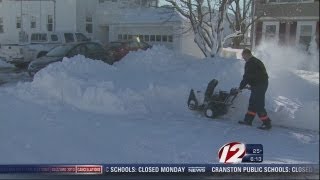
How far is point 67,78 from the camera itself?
20.3ft

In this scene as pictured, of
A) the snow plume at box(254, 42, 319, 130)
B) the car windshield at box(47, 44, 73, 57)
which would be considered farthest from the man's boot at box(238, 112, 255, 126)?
the car windshield at box(47, 44, 73, 57)

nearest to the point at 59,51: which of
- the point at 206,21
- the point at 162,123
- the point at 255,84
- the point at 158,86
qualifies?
the point at 158,86

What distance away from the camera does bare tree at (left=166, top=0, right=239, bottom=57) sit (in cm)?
302

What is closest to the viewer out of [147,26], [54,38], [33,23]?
[33,23]

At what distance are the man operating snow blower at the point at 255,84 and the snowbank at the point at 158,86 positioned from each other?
1.9 inches

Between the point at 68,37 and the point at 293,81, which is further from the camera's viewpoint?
the point at 68,37

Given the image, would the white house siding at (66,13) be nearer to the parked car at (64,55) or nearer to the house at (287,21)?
the parked car at (64,55)

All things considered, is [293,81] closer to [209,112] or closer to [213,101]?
[213,101]

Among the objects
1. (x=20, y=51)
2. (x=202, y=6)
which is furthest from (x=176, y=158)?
(x=20, y=51)

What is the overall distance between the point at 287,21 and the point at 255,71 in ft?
1.27

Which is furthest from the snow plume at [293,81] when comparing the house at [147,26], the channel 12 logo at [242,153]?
the house at [147,26]

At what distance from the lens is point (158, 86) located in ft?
13.0

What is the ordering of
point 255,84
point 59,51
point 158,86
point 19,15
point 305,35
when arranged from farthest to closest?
point 59,51
point 158,86
point 19,15
point 255,84
point 305,35

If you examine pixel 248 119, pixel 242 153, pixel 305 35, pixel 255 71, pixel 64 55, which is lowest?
pixel 242 153
